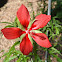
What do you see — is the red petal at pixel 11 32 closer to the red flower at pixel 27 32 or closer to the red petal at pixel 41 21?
the red flower at pixel 27 32

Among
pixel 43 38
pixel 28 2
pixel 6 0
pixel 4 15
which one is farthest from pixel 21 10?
pixel 6 0

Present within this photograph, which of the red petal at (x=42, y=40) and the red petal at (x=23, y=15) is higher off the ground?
the red petal at (x=23, y=15)

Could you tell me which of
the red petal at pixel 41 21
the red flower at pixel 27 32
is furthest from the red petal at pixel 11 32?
the red petal at pixel 41 21

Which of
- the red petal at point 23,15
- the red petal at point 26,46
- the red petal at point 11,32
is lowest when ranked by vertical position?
the red petal at point 26,46

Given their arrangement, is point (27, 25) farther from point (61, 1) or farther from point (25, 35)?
point (61, 1)

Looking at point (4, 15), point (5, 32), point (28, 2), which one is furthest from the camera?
point (28, 2)

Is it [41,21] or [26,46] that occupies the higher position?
[41,21]
